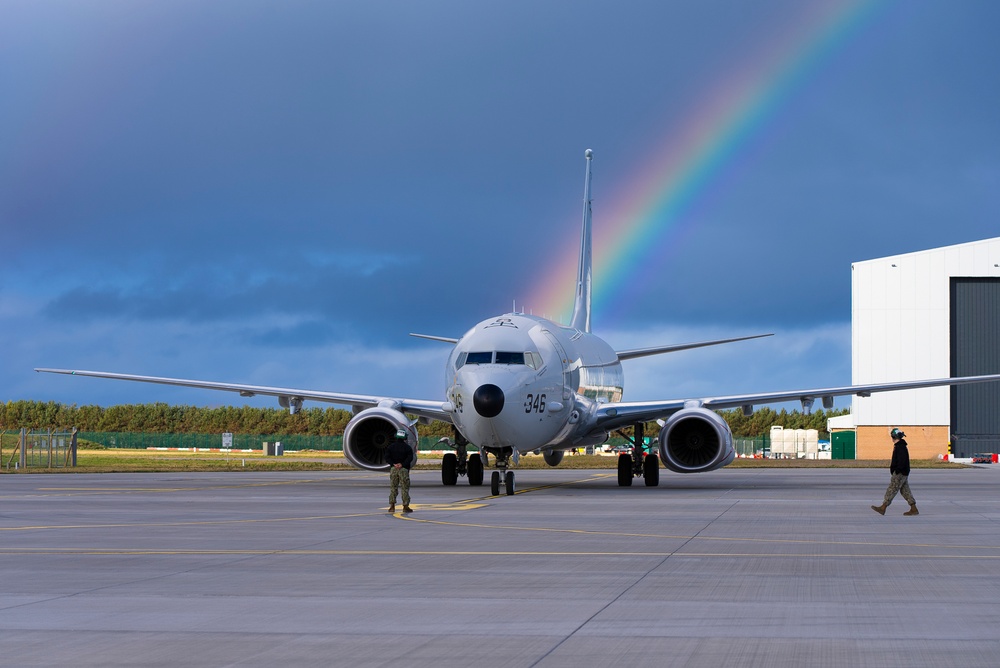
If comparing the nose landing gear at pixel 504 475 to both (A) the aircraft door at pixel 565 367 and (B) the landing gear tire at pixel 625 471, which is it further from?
(B) the landing gear tire at pixel 625 471

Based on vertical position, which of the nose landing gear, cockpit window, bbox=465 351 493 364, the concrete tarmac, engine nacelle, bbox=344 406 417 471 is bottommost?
the concrete tarmac

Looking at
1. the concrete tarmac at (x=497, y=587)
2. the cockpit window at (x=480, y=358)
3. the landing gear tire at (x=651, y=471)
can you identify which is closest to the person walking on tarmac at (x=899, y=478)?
the concrete tarmac at (x=497, y=587)

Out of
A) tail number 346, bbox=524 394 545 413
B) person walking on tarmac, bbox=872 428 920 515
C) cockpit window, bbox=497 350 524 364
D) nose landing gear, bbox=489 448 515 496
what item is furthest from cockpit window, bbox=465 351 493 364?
person walking on tarmac, bbox=872 428 920 515

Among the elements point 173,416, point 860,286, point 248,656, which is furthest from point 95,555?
point 173,416

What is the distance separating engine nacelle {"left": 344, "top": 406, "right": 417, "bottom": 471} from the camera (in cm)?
3306

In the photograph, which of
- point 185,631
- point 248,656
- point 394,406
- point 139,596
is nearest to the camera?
point 248,656

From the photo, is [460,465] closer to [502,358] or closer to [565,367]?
[565,367]

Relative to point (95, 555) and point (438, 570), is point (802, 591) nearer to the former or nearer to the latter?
point (438, 570)

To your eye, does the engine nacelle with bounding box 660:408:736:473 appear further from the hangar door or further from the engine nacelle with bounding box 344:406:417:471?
the hangar door

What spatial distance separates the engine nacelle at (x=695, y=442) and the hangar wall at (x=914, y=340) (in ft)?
164

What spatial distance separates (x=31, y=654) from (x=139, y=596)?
300 cm

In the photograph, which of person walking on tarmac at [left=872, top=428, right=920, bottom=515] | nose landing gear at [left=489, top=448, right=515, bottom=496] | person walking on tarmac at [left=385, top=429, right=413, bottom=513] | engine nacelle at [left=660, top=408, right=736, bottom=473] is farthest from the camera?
engine nacelle at [left=660, top=408, right=736, bottom=473]

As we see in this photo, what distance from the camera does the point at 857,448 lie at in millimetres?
82438

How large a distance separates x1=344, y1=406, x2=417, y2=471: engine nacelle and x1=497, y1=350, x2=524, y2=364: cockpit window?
3893 mm
